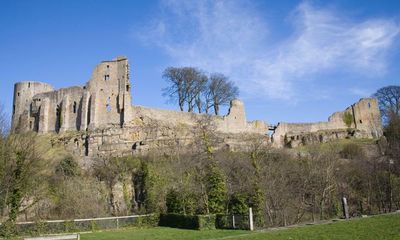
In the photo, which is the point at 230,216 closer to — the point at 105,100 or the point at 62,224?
the point at 62,224

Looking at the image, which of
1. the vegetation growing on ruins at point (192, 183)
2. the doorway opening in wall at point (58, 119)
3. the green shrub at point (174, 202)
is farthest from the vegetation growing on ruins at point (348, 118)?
the doorway opening in wall at point (58, 119)

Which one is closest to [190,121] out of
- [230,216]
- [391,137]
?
[391,137]

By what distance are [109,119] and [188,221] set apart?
20866 mm

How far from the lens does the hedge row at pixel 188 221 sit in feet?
63.9

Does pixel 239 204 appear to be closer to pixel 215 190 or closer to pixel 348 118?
pixel 215 190

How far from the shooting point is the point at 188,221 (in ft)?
69.7

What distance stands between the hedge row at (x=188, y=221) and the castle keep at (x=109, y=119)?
1274 centimetres

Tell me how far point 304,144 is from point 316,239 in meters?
36.8

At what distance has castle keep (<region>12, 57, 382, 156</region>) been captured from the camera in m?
37.2

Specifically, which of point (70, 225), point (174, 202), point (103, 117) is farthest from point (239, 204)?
point (103, 117)

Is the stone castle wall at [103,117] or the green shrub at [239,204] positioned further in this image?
the stone castle wall at [103,117]

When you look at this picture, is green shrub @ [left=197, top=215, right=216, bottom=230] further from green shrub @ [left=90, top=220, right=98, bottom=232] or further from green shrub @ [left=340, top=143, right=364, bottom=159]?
green shrub @ [left=340, top=143, right=364, bottom=159]

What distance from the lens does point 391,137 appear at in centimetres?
3862

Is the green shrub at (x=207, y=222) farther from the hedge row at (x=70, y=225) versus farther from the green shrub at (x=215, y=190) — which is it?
the hedge row at (x=70, y=225)
